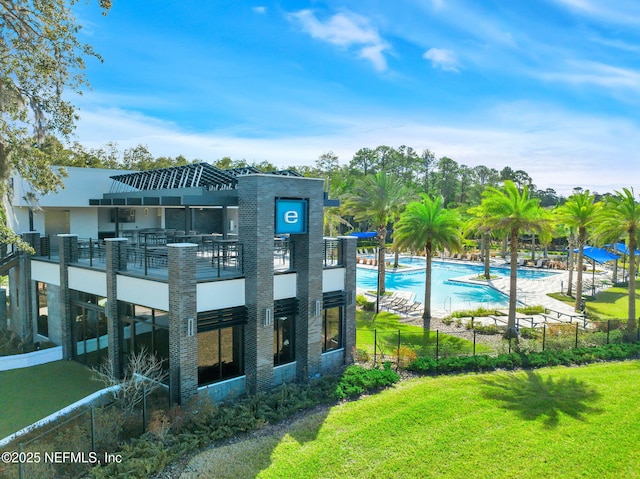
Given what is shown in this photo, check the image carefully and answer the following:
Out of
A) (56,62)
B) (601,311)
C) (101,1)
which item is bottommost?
(601,311)

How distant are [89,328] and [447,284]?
3024 centimetres

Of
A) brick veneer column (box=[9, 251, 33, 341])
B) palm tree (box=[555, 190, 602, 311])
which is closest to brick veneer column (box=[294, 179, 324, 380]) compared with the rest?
brick veneer column (box=[9, 251, 33, 341])

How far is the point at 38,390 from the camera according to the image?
1502cm

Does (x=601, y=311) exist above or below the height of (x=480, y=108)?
below

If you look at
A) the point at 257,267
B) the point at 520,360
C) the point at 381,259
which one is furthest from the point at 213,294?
the point at 381,259

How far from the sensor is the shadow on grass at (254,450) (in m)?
9.97

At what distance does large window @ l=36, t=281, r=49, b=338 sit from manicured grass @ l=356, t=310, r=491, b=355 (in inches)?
537

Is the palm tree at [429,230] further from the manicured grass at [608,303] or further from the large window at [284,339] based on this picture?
the large window at [284,339]

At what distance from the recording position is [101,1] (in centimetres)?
1510

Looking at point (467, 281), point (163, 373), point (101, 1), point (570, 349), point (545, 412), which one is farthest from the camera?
point (467, 281)

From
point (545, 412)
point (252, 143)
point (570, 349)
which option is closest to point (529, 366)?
point (570, 349)

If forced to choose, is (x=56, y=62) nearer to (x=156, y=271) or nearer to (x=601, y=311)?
(x=156, y=271)

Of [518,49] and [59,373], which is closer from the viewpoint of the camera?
[59,373]

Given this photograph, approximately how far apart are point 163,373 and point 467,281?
3128 cm
